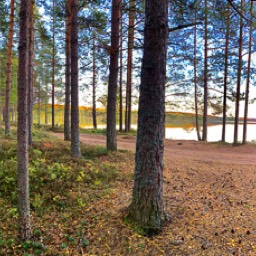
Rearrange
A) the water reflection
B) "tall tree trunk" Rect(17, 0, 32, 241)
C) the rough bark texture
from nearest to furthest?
"tall tree trunk" Rect(17, 0, 32, 241) < the rough bark texture < the water reflection

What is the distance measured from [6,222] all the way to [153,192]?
2.23 metres

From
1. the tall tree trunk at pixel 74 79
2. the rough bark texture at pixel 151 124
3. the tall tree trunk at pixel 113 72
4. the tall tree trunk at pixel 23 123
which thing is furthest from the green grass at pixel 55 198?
the tall tree trunk at pixel 113 72

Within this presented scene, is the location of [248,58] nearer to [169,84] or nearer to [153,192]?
[169,84]

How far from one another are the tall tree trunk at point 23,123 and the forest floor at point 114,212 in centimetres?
30

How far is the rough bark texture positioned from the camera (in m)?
3.13

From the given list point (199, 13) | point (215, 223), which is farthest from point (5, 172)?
point (199, 13)

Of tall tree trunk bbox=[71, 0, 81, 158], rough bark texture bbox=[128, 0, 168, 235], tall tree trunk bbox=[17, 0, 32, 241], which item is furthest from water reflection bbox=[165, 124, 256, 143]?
tall tree trunk bbox=[17, 0, 32, 241]

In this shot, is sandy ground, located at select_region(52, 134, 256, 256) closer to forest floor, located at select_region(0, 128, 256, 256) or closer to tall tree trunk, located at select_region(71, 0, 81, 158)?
forest floor, located at select_region(0, 128, 256, 256)

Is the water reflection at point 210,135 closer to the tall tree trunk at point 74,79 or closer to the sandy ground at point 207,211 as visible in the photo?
the sandy ground at point 207,211

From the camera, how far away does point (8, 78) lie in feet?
33.7

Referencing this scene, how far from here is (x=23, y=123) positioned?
292 centimetres

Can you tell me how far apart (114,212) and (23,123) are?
205cm

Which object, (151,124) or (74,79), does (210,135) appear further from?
(151,124)

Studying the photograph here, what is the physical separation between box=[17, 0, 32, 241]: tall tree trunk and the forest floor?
30 cm
